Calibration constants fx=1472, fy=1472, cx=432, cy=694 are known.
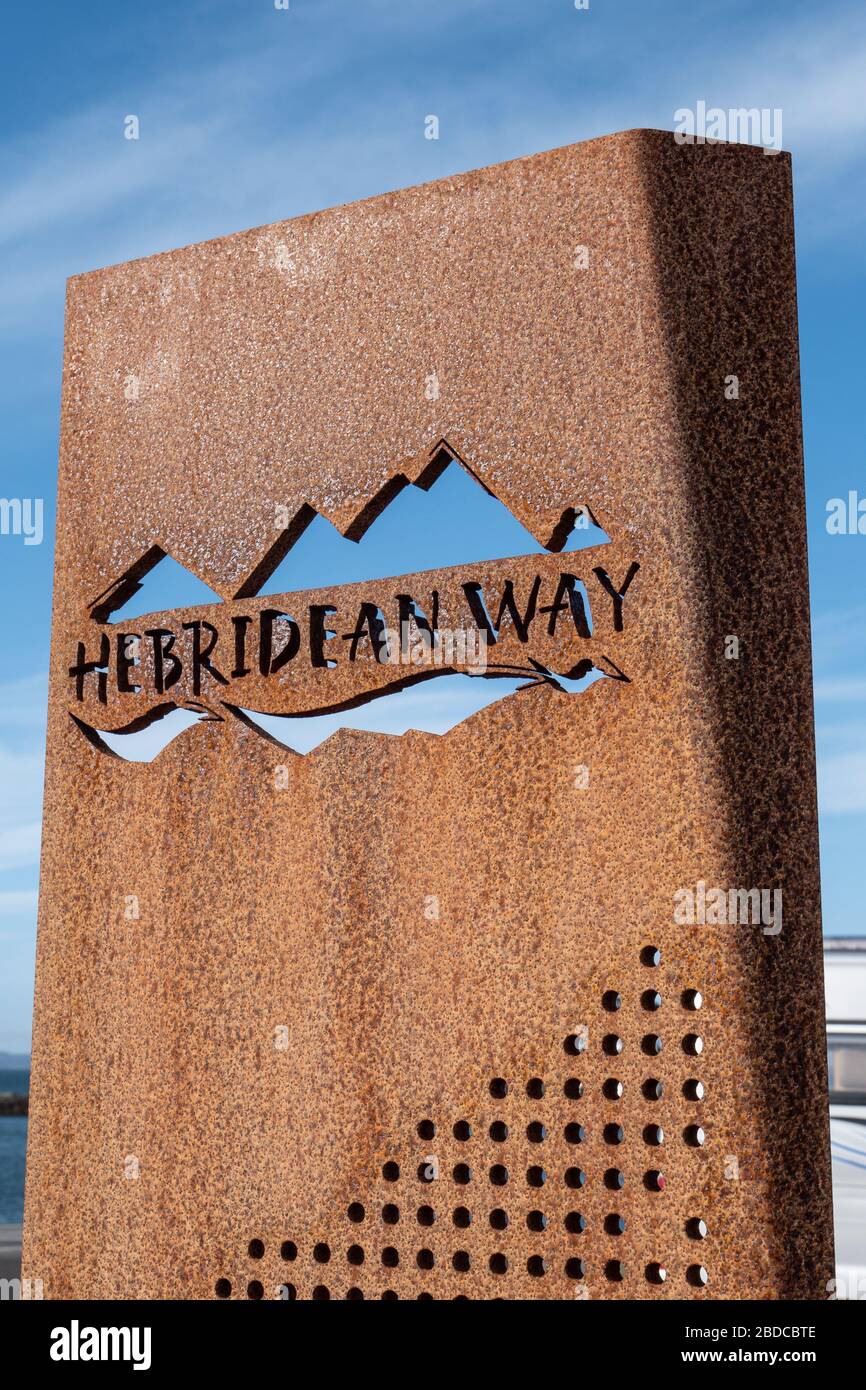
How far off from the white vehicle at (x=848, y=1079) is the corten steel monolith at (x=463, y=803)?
4.37 m

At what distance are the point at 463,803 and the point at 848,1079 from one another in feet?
16.5

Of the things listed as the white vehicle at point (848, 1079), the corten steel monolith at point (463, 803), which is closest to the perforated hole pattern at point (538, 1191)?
the corten steel monolith at point (463, 803)

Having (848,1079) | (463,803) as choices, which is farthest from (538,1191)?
(848,1079)

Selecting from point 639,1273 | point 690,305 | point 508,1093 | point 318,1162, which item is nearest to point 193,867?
point 318,1162

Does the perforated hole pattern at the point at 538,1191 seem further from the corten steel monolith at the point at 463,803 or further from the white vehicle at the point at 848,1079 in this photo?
the white vehicle at the point at 848,1079

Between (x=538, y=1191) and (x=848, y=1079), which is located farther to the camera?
→ (x=848, y=1079)

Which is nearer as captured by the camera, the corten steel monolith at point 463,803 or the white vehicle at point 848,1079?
the corten steel monolith at point 463,803

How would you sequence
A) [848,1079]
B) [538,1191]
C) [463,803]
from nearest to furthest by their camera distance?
[538,1191]
[463,803]
[848,1079]

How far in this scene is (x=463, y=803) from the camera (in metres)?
4.82

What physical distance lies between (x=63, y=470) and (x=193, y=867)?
1.88 meters

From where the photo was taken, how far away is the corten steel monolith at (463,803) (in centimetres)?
438

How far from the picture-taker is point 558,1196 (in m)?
4.50

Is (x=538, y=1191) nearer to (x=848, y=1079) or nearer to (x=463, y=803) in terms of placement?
(x=463, y=803)
